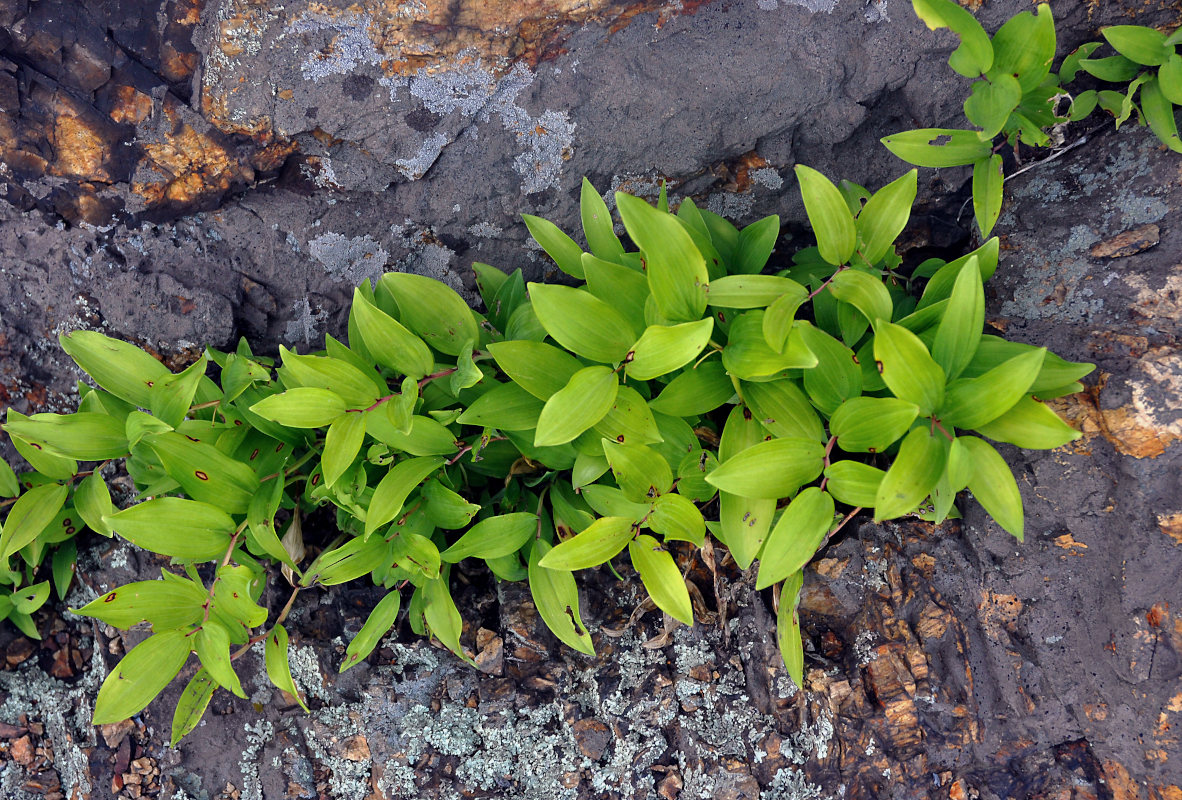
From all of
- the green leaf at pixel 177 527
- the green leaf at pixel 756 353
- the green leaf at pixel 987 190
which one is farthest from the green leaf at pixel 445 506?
the green leaf at pixel 987 190

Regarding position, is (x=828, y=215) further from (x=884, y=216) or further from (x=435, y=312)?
(x=435, y=312)

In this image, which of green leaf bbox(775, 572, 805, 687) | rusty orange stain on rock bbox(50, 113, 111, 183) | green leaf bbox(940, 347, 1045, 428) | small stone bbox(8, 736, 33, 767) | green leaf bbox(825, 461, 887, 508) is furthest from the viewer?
small stone bbox(8, 736, 33, 767)

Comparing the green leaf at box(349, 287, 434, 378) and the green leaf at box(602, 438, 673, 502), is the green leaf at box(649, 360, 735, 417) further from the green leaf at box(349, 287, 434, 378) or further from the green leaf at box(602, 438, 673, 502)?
the green leaf at box(349, 287, 434, 378)

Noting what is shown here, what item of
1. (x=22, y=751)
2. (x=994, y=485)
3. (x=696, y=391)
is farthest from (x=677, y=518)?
(x=22, y=751)

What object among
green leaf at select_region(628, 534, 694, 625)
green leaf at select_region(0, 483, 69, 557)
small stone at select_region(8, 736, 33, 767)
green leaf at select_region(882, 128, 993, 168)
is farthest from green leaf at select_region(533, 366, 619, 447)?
small stone at select_region(8, 736, 33, 767)

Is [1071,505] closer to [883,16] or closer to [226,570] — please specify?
[883,16]

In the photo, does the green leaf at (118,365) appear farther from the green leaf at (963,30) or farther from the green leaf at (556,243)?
the green leaf at (963,30)
